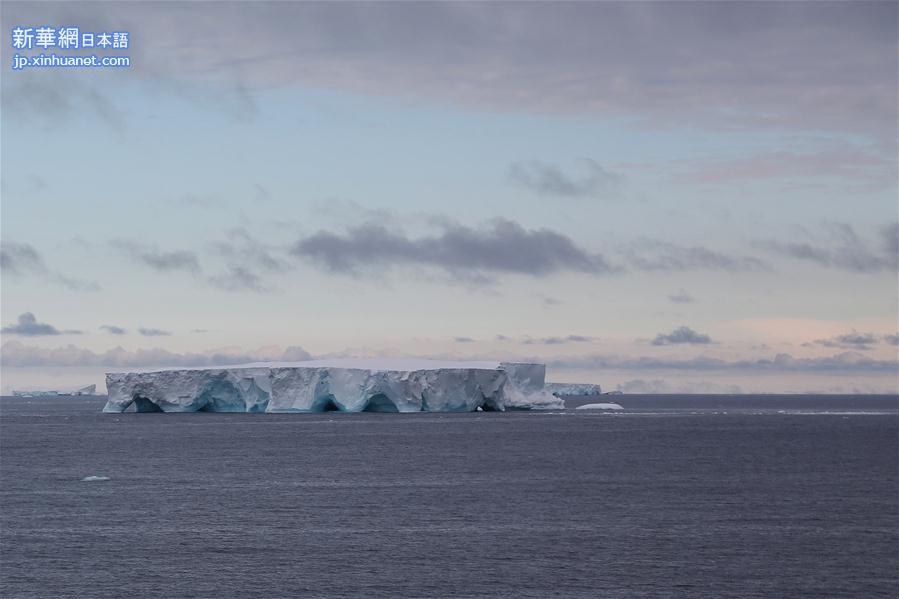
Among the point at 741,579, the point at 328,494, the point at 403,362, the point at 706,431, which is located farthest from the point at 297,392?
the point at 741,579

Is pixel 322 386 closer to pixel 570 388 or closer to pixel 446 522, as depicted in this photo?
pixel 446 522

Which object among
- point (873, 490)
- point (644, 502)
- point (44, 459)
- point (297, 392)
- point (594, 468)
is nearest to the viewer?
point (644, 502)

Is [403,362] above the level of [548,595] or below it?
above

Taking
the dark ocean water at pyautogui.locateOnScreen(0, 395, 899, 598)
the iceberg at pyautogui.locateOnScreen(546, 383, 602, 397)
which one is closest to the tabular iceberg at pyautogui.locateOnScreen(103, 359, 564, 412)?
the dark ocean water at pyautogui.locateOnScreen(0, 395, 899, 598)

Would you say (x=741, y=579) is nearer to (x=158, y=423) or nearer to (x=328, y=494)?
(x=328, y=494)

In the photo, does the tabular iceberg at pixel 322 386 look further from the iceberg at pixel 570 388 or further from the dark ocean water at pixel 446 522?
the iceberg at pixel 570 388

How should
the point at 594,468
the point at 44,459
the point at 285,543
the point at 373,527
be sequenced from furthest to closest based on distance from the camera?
the point at 44,459 < the point at 594,468 < the point at 373,527 < the point at 285,543

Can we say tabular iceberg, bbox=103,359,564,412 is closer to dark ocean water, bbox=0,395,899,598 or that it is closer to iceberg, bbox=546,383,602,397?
dark ocean water, bbox=0,395,899,598

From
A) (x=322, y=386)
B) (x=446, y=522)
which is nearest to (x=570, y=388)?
(x=322, y=386)
